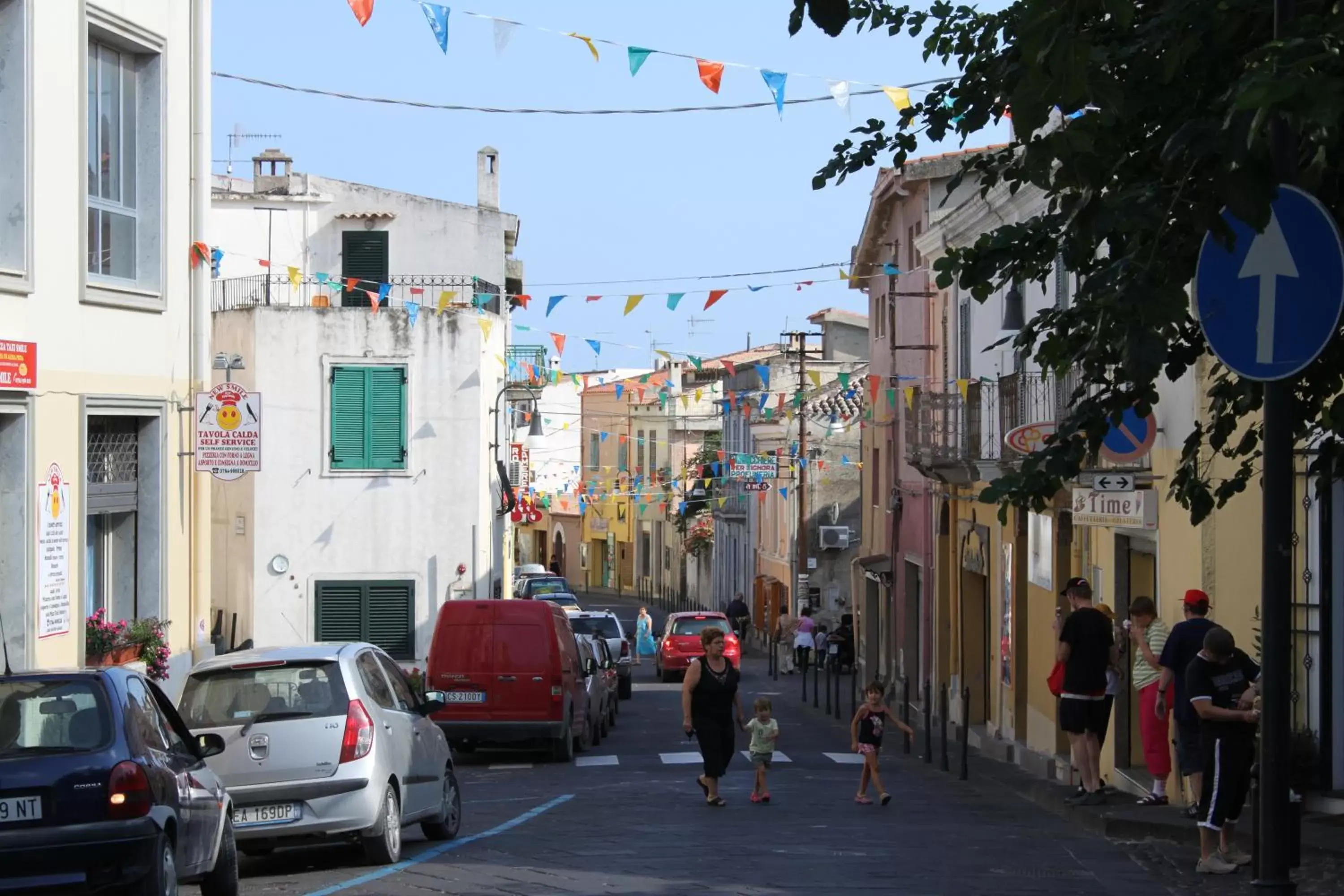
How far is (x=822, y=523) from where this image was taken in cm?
5716

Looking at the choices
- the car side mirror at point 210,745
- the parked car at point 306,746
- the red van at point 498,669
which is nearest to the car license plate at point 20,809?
the car side mirror at point 210,745

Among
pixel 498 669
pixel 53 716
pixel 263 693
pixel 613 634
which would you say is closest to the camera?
pixel 53 716

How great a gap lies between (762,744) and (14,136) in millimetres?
8177

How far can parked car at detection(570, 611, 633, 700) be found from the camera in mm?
38938

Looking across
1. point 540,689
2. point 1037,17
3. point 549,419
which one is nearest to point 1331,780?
point 1037,17

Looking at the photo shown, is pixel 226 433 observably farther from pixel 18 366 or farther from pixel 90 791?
pixel 90 791

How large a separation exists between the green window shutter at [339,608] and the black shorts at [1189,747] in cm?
2330

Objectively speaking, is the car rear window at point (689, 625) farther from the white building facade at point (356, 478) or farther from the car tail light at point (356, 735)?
the car tail light at point (356, 735)

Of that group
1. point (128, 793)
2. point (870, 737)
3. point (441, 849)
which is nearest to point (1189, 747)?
point (870, 737)

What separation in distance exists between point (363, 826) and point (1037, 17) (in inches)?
294

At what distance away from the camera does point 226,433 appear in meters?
18.2

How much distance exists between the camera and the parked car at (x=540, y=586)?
55.5m

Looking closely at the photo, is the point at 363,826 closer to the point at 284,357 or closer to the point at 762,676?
the point at 284,357

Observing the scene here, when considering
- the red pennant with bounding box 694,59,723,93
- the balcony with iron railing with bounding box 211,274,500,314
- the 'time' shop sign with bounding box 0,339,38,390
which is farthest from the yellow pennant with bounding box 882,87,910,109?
the balcony with iron railing with bounding box 211,274,500,314
